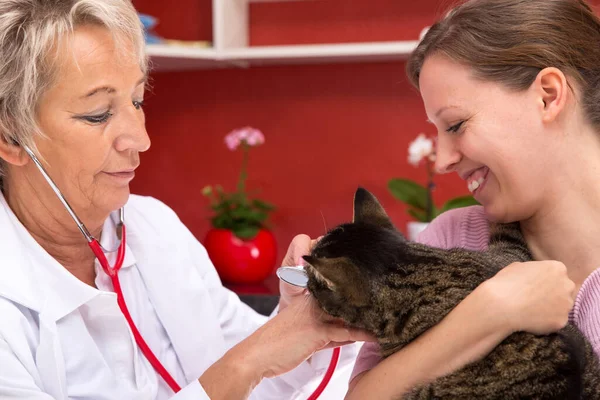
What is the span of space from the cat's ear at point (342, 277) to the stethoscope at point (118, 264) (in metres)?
0.48

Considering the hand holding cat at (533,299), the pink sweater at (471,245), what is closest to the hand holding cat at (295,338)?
the pink sweater at (471,245)

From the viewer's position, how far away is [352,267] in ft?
3.73

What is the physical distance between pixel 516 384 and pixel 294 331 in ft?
1.24

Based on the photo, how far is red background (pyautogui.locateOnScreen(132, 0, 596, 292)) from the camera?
2.77m

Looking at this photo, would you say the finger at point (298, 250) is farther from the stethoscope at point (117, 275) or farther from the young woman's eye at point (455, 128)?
the young woman's eye at point (455, 128)

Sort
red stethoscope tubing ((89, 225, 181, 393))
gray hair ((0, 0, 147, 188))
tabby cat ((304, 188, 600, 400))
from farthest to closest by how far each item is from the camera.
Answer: red stethoscope tubing ((89, 225, 181, 393)), gray hair ((0, 0, 147, 188)), tabby cat ((304, 188, 600, 400))

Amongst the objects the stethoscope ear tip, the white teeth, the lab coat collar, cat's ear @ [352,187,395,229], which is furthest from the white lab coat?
the white teeth

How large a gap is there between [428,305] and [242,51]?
161cm

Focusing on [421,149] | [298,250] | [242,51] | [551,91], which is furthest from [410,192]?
[551,91]

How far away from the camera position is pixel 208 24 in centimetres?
288

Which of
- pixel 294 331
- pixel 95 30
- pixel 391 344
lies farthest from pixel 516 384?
pixel 95 30

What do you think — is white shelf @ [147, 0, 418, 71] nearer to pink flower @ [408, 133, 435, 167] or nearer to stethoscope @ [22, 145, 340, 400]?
pink flower @ [408, 133, 435, 167]

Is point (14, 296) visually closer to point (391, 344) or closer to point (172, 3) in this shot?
point (391, 344)

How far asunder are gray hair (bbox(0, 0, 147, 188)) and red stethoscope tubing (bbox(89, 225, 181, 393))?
0.85 ft
